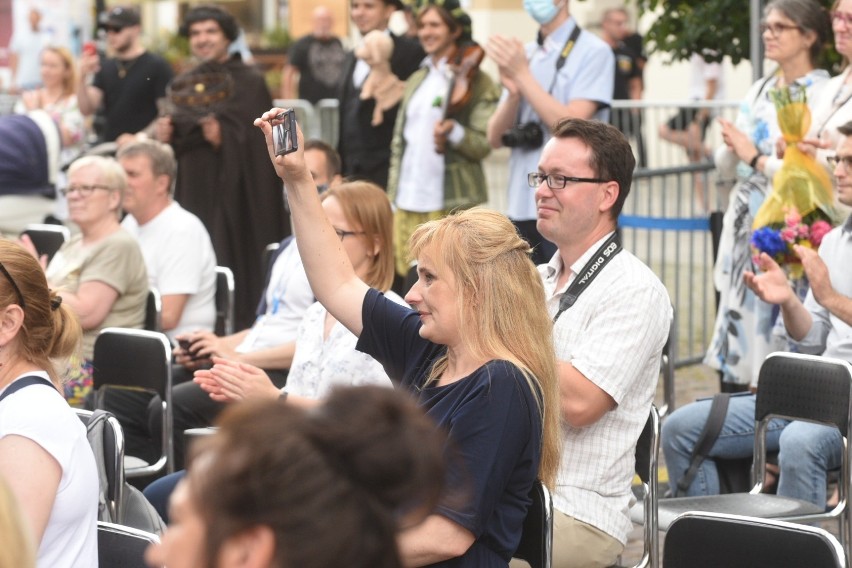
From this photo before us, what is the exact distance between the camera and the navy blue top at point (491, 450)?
281 cm

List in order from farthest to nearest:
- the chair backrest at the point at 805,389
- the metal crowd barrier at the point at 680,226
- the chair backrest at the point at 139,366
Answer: the metal crowd barrier at the point at 680,226 < the chair backrest at the point at 139,366 < the chair backrest at the point at 805,389

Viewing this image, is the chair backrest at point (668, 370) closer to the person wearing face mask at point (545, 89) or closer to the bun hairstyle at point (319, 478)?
the person wearing face mask at point (545, 89)


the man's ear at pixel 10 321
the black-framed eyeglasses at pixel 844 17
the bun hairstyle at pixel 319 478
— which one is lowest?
the man's ear at pixel 10 321

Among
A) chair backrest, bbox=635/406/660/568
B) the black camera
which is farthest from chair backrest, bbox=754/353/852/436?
the black camera

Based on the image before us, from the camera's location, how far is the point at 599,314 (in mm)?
3652

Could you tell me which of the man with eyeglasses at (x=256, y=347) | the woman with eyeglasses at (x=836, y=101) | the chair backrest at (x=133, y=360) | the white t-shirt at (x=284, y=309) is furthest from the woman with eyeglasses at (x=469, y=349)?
the woman with eyeglasses at (x=836, y=101)

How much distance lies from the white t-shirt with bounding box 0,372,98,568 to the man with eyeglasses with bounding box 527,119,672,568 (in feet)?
4.00

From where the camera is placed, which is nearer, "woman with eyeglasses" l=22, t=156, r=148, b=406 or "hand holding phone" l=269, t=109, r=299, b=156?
"hand holding phone" l=269, t=109, r=299, b=156

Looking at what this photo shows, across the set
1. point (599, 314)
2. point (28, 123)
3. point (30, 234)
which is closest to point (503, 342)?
point (599, 314)

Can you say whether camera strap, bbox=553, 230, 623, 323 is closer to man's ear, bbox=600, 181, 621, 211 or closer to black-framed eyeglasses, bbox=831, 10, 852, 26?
man's ear, bbox=600, 181, 621, 211

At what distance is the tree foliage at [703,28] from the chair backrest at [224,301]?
2813 mm

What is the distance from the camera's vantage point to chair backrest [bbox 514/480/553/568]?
310 centimetres

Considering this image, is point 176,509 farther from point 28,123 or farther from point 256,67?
point 256,67

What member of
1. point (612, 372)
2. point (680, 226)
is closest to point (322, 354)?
point (612, 372)
